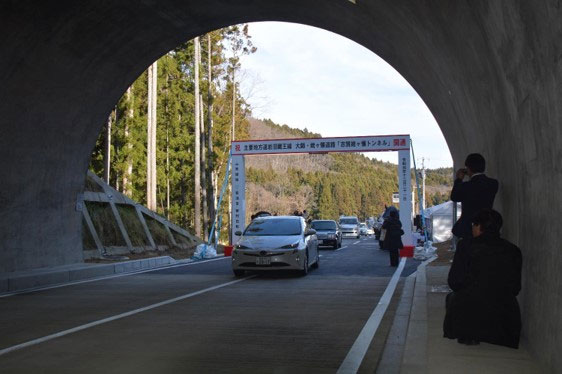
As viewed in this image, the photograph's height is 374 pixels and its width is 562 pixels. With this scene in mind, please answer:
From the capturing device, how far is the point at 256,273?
15180 millimetres

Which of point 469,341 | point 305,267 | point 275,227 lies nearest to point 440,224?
point 275,227

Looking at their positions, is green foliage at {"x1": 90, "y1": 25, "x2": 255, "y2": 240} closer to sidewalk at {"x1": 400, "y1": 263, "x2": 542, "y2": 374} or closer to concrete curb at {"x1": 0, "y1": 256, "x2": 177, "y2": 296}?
concrete curb at {"x1": 0, "y1": 256, "x2": 177, "y2": 296}

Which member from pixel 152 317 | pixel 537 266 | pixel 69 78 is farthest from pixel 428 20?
pixel 69 78

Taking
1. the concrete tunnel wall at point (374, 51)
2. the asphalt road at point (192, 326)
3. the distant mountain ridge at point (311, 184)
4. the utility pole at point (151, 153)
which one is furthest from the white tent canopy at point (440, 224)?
the distant mountain ridge at point (311, 184)

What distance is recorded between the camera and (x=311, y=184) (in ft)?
447

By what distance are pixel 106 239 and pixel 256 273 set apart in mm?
8247

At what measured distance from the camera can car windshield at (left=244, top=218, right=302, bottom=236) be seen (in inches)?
585

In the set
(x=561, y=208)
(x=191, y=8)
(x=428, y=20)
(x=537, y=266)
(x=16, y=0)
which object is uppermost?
(x=191, y=8)

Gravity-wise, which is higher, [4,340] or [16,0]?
[16,0]

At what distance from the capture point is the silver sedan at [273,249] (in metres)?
13.7

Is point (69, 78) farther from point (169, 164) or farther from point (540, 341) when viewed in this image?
point (169, 164)

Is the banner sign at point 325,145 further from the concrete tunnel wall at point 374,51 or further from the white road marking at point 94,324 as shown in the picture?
the white road marking at point 94,324

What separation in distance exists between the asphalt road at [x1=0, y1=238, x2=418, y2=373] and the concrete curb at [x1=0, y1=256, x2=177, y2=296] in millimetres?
767

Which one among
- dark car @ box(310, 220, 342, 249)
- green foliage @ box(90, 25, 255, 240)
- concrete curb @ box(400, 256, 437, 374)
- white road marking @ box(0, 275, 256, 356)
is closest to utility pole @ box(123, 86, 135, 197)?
green foliage @ box(90, 25, 255, 240)
